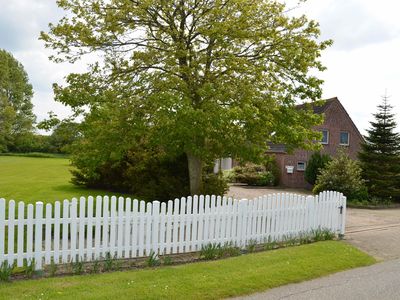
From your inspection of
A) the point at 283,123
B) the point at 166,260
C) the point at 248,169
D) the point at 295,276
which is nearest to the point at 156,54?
the point at 283,123

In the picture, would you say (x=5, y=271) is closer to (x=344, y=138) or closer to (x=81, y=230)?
(x=81, y=230)

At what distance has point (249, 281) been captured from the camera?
685 centimetres

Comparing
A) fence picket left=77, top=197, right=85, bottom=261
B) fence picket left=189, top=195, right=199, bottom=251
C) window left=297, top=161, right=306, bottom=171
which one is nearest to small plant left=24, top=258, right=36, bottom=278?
fence picket left=77, top=197, right=85, bottom=261

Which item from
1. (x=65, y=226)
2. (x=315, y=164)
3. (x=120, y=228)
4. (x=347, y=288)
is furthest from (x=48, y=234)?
(x=315, y=164)

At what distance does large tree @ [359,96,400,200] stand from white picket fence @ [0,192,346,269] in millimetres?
12960

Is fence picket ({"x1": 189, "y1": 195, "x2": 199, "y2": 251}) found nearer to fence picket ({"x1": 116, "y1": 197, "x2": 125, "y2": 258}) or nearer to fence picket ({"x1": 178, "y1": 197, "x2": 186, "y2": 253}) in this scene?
fence picket ({"x1": 178, "y1": 197, "x2": 186, "y2": 253})

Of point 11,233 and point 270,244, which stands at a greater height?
point 11,233

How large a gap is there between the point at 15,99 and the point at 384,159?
5053 centimetres

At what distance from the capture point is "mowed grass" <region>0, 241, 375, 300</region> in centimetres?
592

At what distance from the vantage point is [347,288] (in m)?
6.93

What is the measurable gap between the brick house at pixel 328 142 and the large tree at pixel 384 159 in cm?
658

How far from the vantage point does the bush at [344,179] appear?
21.6 meters

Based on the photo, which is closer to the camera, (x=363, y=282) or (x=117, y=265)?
(x=363, y=282)

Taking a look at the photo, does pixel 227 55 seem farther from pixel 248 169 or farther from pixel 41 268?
pixel 248 169
